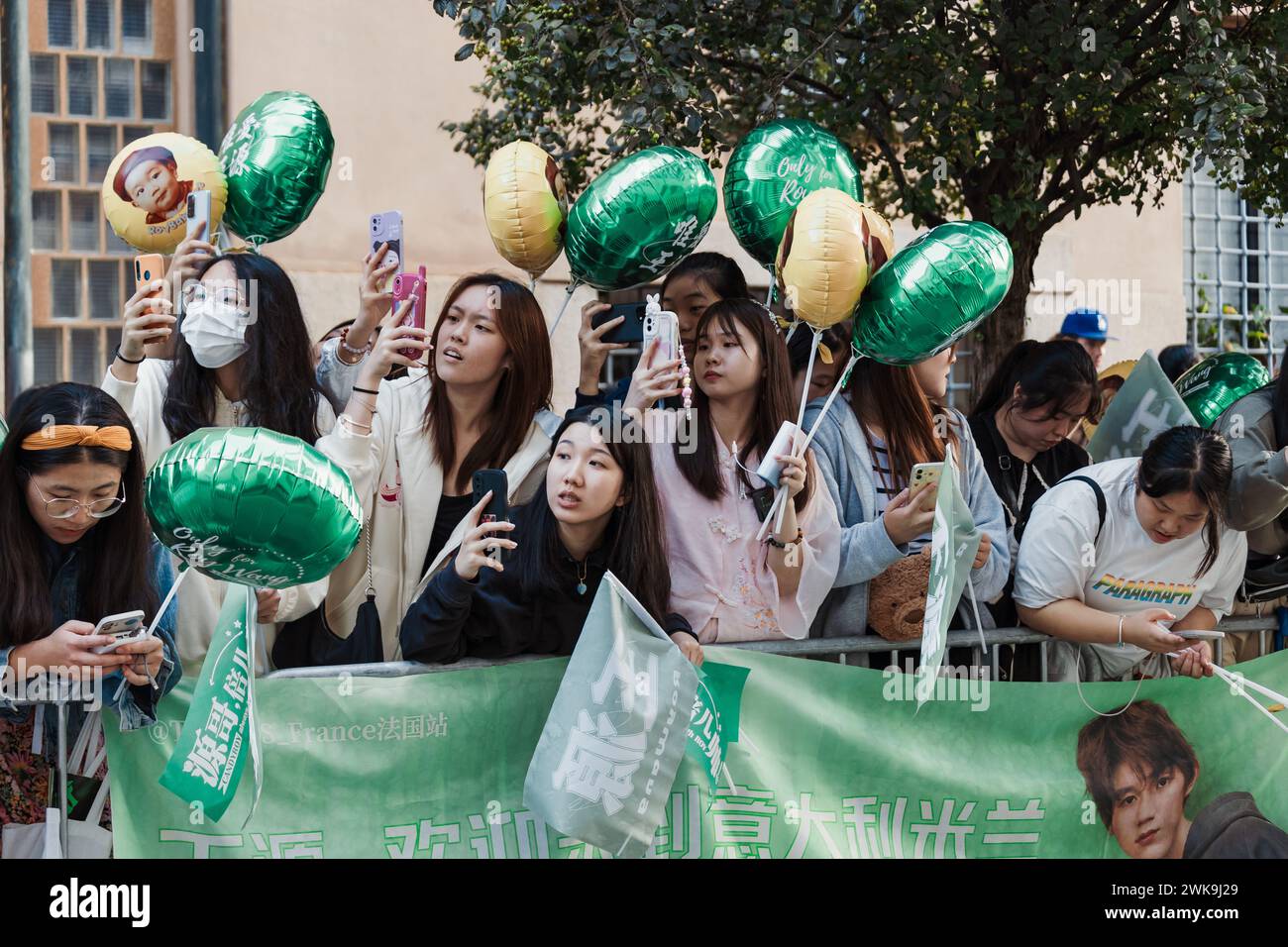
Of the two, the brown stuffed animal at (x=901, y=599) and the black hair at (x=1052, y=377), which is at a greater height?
the black hair at (x=1052, y=377)

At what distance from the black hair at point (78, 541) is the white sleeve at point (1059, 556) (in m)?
2.27

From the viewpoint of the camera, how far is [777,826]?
3871 mm

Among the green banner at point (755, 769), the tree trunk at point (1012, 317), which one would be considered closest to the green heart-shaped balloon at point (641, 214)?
→ the green banner at point (755, 769)

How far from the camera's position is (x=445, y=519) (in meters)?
4.05

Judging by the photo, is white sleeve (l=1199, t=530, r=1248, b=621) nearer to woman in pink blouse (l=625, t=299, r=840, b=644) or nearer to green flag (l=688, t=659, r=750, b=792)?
woman in pink blouse (l=625, t=299, r=840, b=644)

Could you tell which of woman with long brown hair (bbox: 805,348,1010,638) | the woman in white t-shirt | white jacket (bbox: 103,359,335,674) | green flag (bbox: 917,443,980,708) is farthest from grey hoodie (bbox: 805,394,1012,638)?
white jacket (bbox: 103,359,335,674)

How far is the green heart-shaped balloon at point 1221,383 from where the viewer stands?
5.38m

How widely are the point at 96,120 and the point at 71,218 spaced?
65cm

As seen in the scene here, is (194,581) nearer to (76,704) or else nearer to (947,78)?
(76,704)

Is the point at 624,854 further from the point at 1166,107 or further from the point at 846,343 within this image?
the point at 1166,107

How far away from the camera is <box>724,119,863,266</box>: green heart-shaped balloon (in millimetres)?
4383

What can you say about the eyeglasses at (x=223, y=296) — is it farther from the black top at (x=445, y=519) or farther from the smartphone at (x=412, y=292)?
the black top at (x=445, y=519)

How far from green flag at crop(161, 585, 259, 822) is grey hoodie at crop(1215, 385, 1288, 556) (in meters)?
2.64
